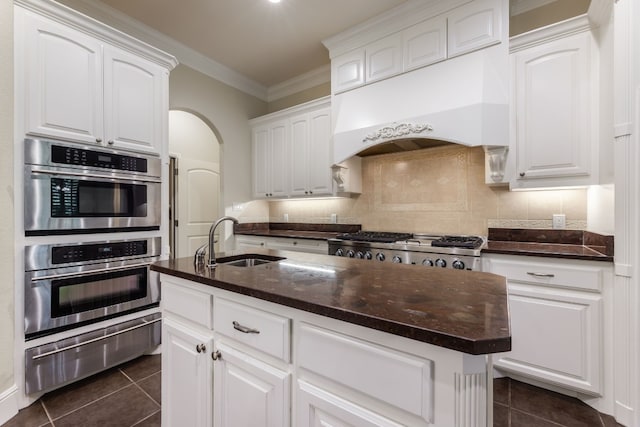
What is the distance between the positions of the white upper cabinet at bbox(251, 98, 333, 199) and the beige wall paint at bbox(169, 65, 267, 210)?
0.49ft

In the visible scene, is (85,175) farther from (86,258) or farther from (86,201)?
(86,258)

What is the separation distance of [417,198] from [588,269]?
5.09 feet

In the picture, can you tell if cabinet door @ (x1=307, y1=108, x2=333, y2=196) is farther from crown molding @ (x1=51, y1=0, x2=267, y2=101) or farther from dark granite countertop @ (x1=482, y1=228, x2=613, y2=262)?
dark granite countertop @ (x1=482, y1=228, x2=613, y2=262)

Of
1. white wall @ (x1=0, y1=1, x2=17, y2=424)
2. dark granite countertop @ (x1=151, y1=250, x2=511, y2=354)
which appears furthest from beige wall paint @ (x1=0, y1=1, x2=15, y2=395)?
dark granite countertop @ (x1=151, y1=250, x2=511, y2=354)

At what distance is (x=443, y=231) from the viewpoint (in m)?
2.95

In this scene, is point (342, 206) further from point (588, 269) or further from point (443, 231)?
point (588, 269)

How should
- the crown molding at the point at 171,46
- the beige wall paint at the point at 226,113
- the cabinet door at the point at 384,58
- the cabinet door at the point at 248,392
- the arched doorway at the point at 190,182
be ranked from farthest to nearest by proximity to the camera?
the arched doorway at the point at 190,182 → the beige wall paint at the point at 226,113 → the cabinet door at the point at 384,58 → the crown molding at the point at 171,46 → the cabinet door at the point at 248,392

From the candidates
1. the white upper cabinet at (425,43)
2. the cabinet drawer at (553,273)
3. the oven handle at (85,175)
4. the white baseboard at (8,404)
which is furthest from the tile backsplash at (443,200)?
the white baseboard at (8,404)

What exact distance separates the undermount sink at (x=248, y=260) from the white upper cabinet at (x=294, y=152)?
1785 mm

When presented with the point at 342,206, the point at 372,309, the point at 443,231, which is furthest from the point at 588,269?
the point at 342,206

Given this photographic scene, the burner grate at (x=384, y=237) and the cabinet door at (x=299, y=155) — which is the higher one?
the cabinet door at (x=299, y=155)

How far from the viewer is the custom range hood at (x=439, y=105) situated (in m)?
2.27

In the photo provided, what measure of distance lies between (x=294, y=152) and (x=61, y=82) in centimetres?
227

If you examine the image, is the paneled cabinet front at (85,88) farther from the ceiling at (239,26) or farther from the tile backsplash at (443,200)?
the tile backsplash at (443,200)
